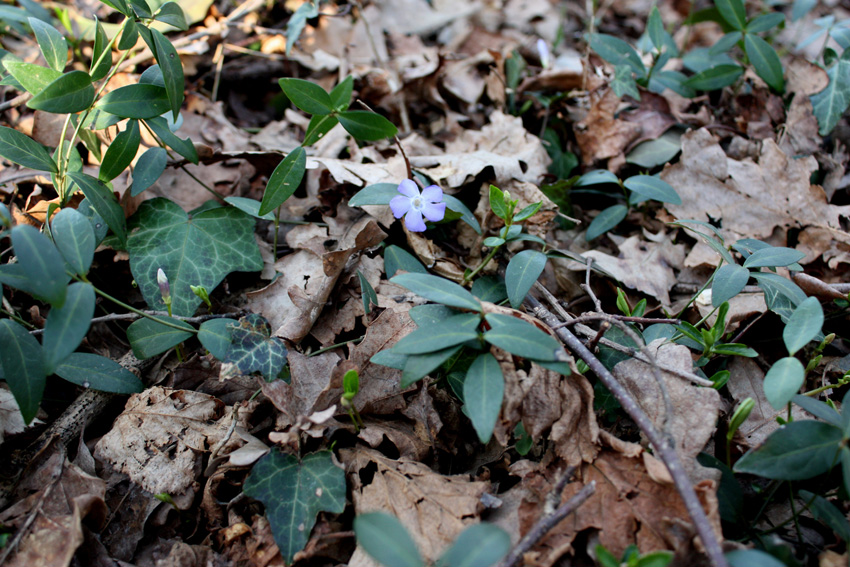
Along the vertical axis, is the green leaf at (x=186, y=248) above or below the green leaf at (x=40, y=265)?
below

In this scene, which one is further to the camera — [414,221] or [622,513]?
[414,221]

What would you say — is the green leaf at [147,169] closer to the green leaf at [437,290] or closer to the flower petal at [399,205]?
the flower petal at [399,205]

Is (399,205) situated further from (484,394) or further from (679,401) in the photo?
(679,401)

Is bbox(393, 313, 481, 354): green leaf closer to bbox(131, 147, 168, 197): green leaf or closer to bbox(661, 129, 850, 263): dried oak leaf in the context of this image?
bbox(131, 147, 168, 197): green leaf

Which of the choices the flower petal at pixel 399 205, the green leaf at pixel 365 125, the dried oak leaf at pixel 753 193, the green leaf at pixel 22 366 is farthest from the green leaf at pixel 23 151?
the dried oak leaf at pixel 753 193

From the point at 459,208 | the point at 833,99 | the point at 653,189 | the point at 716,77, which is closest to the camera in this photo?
the point at 459,208

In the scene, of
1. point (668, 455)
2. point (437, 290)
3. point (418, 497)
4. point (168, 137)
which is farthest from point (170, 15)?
point (668, 455)

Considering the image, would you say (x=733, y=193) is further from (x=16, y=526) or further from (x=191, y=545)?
(x=16, y=526)
